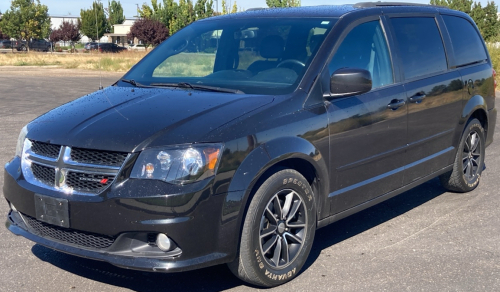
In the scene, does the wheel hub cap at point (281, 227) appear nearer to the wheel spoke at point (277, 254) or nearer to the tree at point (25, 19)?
the wheel spoke at point (277, 254)

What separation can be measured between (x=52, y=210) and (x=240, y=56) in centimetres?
200

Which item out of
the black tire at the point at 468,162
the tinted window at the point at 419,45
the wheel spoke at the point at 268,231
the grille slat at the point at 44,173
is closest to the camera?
the grille slat at the point at 44,173

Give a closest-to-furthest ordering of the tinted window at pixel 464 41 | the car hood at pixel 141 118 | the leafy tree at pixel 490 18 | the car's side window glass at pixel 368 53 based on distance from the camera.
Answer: the car hood at pixel 141 118
the car's side window glass at pixel 368 53
the tinted window at pixel 464 41
the leafy tree at pixel 490 18

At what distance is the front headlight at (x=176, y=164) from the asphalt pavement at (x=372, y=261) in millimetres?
947

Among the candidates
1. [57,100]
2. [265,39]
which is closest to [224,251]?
[265,39]

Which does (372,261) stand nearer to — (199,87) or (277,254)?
(277,254)

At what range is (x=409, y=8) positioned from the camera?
5629 millimetres

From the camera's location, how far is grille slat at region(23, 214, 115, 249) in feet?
12.0

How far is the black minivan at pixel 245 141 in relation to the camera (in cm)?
351

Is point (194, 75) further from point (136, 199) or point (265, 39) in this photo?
point (136, 199)

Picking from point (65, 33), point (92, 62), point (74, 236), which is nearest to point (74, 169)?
point (74, 236)

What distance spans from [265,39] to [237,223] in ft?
5.70

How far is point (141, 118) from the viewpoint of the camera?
3.84 m

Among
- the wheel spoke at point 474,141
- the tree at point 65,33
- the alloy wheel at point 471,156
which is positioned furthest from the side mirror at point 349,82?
the tree at point 65,33
